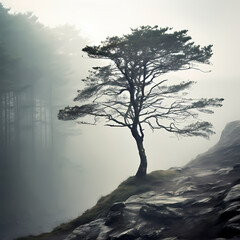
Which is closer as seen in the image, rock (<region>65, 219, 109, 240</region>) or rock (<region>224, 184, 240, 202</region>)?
rock (<region>224, 184, 240, 202</region>)

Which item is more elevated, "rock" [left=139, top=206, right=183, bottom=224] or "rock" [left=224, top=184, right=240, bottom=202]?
"rock" [left=224, top=184, right=240, bottom=202]

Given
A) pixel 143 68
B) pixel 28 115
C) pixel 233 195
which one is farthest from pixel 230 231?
pixel 28 115

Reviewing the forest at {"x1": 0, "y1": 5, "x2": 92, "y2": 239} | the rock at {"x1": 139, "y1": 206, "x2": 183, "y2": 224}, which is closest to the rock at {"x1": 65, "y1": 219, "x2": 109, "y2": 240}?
the rock at {"x1": 139, "y1": 206, "x2": 183, "y2": 224}

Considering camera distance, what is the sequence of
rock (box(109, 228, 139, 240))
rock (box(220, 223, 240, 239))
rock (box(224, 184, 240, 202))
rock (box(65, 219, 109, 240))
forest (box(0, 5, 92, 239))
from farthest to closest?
forest (box(0, 5, 92, 239)) → rock (box(65, 219, 109, 240)) → rock (box(109, 228, 139, 240)) → rock (box(224, 184, 240, 202)) → rock (box(220, 223, 240, 239))

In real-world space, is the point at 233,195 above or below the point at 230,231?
above

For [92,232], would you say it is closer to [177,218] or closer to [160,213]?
[160,213]

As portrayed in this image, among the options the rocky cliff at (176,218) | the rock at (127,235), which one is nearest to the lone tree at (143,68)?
the rocky cliff at (176,218)

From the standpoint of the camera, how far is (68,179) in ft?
162

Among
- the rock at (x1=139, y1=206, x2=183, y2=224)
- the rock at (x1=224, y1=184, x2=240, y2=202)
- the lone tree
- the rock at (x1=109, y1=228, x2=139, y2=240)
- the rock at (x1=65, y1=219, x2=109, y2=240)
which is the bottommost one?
the rock at (x1=65, y1=219, x2=109, y2=240)

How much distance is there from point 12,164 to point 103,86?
26.0 metres

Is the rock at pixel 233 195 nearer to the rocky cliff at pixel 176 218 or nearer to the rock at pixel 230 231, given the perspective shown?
the rocky cliff at pixel 176 218

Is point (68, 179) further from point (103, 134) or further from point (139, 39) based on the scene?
point (139, 39)

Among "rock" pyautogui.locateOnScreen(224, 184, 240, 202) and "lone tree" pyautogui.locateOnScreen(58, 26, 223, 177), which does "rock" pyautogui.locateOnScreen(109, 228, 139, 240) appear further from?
"lone tree" pyautogui.locateOnScreen(58, 26, 223, 177)

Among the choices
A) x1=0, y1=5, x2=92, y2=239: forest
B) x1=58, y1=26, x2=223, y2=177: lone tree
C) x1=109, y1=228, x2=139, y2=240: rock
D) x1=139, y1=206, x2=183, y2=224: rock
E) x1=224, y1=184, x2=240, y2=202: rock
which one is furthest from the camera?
x1=0, y1=5, x2=92, y2=239: forest
